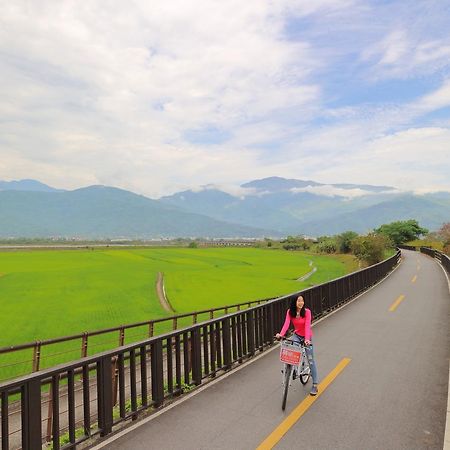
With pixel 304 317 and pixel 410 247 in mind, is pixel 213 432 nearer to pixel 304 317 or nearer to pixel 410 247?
pixel 304 317

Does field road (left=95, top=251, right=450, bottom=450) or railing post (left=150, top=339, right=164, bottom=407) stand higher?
railing post (left=150, top=339, right=164, bottom=407)

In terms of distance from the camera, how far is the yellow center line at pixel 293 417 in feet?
18.3

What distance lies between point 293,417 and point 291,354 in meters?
0.95

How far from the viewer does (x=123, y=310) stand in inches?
1191

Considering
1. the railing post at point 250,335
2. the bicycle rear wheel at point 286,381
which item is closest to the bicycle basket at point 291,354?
the bicycle rear wheel at point 286,381

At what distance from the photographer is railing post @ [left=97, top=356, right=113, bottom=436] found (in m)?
5.79

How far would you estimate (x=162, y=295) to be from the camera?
38062mm

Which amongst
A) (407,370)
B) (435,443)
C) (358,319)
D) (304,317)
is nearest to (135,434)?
(304,317)

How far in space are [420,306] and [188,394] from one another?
1399 centimetres

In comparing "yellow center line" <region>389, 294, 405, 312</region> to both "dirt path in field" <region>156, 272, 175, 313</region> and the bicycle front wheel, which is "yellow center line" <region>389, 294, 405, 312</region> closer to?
the bicycle front wheel

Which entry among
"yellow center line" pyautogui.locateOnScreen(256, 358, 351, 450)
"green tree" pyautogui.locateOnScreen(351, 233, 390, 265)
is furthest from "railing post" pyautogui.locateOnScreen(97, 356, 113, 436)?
"green tree" pyautogui.locateOnScreen(351, 233, 390, 265)

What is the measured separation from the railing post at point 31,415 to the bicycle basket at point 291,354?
12.4 ft

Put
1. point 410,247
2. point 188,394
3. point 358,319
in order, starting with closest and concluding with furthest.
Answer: point 188,394
point 358,319
point 410,247

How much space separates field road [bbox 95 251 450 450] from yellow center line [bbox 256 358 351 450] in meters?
0.01
